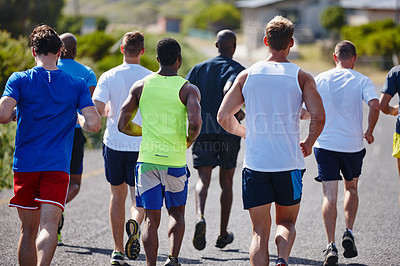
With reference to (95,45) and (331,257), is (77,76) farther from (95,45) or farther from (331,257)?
(95,45)

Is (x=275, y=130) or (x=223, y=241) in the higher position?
Result: (x=275, y=130)

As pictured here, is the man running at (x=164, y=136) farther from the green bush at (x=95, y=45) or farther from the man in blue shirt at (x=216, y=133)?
the green bush at (x=95, y=45)

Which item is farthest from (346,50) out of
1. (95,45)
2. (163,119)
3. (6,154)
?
(95,45)

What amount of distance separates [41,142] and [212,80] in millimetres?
2782

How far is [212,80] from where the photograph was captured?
6.93 metres

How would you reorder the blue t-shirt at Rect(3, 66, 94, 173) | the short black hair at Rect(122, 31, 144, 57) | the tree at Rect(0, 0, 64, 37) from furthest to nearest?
the tree at Rect(0, 0, 64, 37), the short black hair at Rect(122, 31, 144, 57), the blue t-shirt at Rect(3, 66, 94, 173)

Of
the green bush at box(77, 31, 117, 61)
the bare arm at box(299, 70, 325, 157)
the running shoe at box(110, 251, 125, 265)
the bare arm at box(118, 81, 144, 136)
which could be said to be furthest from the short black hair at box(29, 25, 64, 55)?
the green bush at box(77, 31, 117, 61)

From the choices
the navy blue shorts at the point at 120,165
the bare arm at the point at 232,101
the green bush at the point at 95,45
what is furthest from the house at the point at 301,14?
the bare arm at the point at 232,101

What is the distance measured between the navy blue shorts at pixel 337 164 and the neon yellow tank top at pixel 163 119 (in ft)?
6.30

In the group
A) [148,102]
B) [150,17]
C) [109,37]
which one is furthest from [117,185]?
[150,17]

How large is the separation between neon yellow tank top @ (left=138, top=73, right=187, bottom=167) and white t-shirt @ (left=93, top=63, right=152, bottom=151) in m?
0.80

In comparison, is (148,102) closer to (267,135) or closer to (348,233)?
(267,135)

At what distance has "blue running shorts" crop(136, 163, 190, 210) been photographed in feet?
16.5

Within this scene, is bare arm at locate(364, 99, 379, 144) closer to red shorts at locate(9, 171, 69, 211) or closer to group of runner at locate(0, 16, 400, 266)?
group of runner at locate(0, 16, 400, 266)
